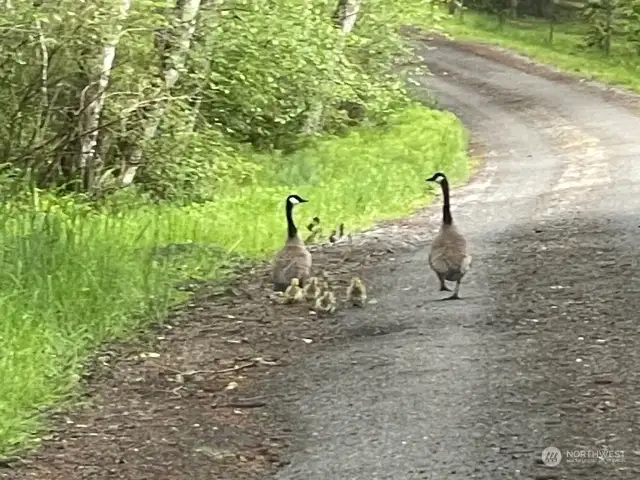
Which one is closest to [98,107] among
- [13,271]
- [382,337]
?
[13,271]

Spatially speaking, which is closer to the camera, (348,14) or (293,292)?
(293,292)

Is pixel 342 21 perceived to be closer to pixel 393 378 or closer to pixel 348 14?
pixel 348 14

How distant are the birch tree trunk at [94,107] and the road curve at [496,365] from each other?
3994mm

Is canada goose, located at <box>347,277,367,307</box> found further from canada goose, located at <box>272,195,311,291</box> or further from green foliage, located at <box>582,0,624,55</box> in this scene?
green foliage, located at <box>582,0,624,55</box>

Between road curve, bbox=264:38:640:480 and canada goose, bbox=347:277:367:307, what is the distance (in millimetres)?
120

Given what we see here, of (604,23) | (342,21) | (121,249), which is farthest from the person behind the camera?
(604,23)

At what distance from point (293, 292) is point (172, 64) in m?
6.09

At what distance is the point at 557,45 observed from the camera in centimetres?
4034

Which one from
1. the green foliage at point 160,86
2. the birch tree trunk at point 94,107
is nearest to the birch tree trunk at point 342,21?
the green foliage at point 160,86

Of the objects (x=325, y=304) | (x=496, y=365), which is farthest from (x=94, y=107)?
(x=496, y=365)

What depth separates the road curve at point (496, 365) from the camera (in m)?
6.48

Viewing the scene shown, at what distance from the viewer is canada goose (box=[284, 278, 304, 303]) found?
10.7 metres

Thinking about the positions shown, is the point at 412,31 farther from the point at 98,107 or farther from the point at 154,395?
the point at 154,395

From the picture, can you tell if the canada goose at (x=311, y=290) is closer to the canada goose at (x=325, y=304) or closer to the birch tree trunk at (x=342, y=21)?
the canada goose at (x=325, y=304)
